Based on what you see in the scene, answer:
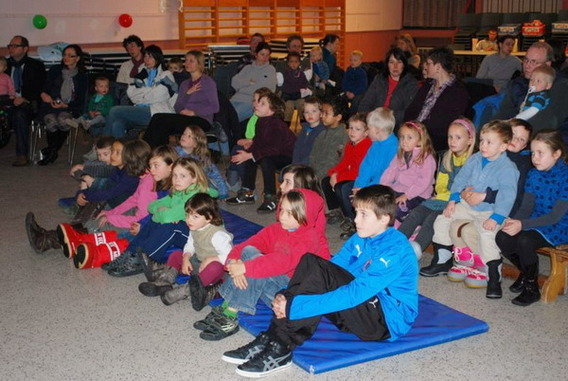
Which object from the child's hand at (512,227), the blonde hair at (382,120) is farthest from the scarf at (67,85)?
the child's hand at (512,227)

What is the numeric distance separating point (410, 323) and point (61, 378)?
1.51 metres

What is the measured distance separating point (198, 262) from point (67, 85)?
451 centimetres

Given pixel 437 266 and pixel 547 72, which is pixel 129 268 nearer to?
pixel 437 266

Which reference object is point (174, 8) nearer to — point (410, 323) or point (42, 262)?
point (42, 262)

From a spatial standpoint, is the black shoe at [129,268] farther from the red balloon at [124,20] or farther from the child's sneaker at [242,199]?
the red balloon at [124,20]

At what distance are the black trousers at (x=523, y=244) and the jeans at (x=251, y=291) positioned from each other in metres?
1.19

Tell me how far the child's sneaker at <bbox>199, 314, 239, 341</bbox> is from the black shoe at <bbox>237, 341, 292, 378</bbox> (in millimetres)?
383

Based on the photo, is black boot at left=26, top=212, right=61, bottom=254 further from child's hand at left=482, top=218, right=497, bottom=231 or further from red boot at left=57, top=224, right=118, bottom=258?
child's hand at left=482, top=218, right=497, bottom=231

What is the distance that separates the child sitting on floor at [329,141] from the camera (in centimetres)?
579

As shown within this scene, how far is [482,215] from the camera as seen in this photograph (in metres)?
4.28

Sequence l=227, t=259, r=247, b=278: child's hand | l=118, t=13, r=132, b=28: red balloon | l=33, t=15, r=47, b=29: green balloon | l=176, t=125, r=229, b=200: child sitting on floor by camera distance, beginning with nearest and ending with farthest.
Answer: l=227, t=259, r=247, b=278: child's hand
l=176, t=125, r=229, b=200: child sitting on floor
l=33, t=15, r=47, b=29: green balloon
l=118, t=13, r=132, b=28: red balloon

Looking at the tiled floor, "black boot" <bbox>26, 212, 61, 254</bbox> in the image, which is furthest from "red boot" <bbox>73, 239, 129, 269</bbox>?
"black boot" <bbox>26, 212, 61, 254</bbox>

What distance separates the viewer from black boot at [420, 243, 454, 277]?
4.48 m

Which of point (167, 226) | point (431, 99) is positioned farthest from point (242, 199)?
point (167, 226)
